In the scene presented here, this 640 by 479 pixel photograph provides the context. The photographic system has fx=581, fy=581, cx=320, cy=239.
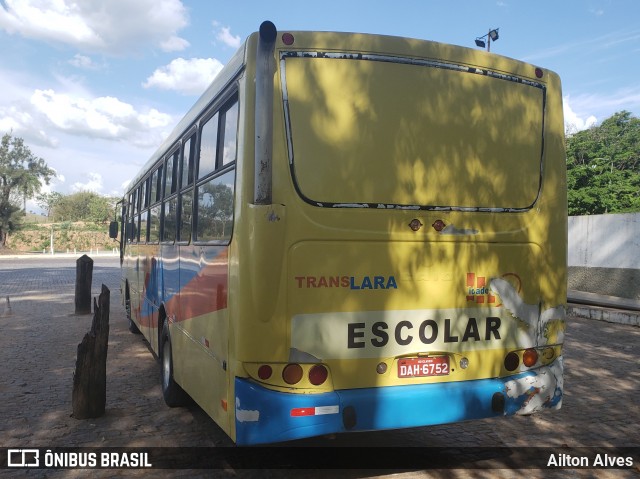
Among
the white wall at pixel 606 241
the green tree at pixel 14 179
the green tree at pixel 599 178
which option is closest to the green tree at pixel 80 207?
the green tree at pixel 14 179

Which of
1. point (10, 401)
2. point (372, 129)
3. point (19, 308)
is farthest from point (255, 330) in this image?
point (19, 308)

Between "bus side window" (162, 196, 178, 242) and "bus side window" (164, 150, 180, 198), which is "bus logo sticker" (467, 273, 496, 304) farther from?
"bus side window" (164, 150, 180, 198)

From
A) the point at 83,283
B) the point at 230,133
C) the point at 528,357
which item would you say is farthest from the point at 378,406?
the point at 83,283

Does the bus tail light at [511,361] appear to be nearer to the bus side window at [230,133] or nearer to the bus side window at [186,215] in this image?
the bus side window at [230,133]

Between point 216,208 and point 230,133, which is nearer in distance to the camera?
point 230,133

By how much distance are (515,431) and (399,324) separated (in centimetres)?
255

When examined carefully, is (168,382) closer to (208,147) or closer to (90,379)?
(90,379)

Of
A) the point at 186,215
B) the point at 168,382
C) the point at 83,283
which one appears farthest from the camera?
the point at 83,283

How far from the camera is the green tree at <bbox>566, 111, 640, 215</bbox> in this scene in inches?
1108

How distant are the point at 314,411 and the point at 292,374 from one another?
28 centimetres

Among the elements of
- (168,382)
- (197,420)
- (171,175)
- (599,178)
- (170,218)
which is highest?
(599,178)

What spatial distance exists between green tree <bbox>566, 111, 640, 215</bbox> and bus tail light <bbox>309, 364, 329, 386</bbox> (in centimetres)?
2742

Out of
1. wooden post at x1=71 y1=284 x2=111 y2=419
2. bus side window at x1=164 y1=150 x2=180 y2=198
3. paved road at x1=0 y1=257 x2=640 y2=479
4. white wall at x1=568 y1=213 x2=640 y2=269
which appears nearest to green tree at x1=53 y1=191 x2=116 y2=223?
white wall at x1=568 y1=213 x2=640 y2=269

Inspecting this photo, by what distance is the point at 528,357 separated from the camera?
4566 mm
